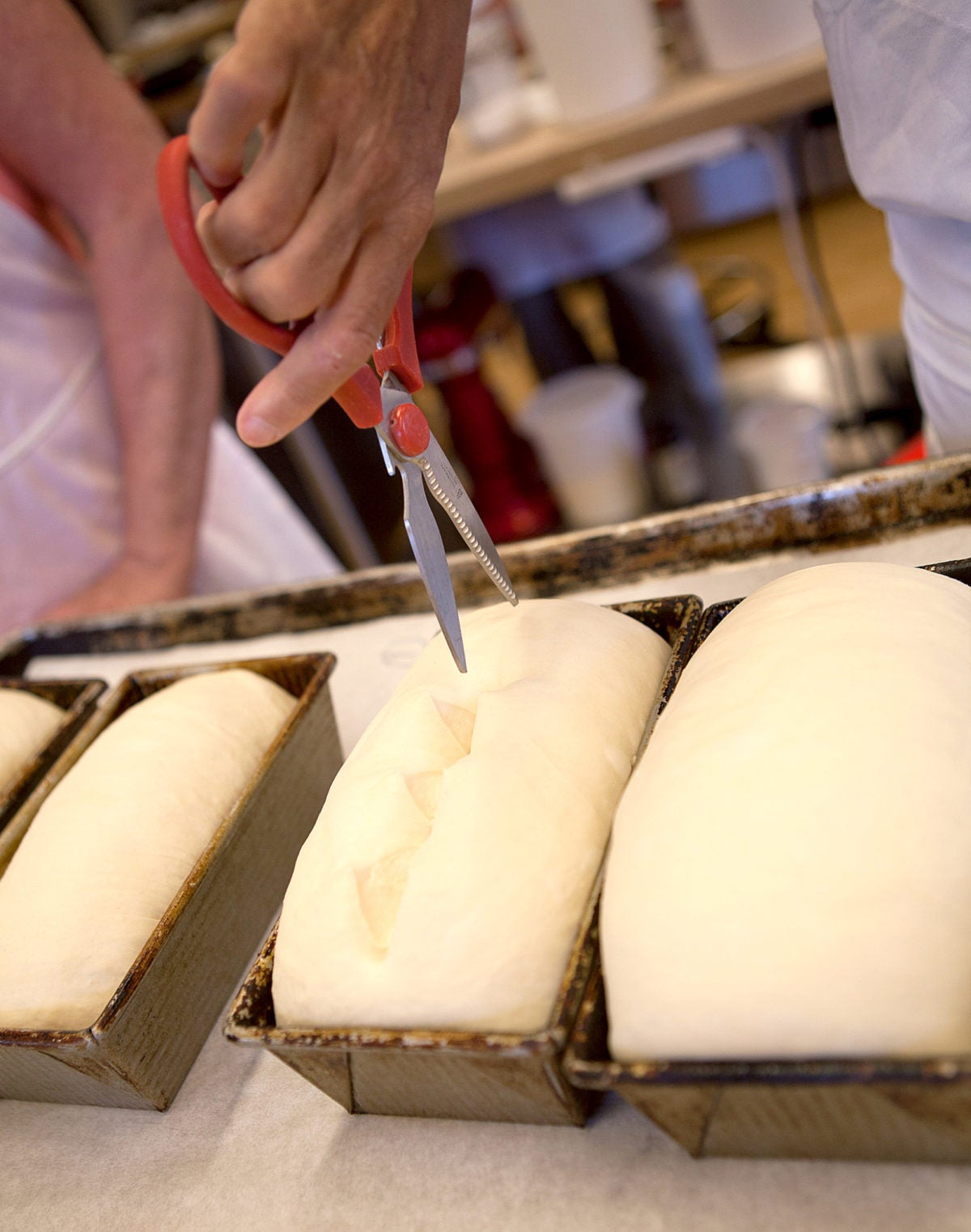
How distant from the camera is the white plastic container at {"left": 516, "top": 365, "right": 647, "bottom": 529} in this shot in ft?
10.5

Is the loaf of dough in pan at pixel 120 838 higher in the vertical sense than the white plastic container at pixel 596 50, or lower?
higher

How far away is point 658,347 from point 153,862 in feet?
10.6

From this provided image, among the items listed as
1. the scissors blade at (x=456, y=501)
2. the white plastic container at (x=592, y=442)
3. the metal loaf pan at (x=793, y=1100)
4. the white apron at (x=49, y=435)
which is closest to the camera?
the metal loaf pan at (x=793, y=1100)

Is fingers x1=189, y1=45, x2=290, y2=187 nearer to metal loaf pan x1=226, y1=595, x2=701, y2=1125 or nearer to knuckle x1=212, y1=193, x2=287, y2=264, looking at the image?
knuckle x1=212, y1=193, x2=287, y2=264

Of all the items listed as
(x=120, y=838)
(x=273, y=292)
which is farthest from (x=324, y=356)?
(x=120, y=838)

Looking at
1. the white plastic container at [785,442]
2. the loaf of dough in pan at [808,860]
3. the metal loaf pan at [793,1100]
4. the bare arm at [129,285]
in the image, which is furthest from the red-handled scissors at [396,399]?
the white plastic container at [785,442]

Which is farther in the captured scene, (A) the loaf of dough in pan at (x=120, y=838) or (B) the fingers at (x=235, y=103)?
(A) the loaf of dough in pan at (x=120, y=838)

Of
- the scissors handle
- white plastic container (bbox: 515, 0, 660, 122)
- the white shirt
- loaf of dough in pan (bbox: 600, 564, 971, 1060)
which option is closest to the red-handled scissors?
the scissors handle

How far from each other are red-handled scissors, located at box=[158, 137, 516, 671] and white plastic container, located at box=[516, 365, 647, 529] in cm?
234

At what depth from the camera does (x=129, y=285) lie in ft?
5.58

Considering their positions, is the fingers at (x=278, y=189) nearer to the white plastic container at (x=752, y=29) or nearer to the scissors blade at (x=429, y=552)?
the scissors blade at (x=429, y=552)

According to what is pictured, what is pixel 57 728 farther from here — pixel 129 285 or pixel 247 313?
pixel 129 285

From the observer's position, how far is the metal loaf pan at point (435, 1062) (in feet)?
2.07

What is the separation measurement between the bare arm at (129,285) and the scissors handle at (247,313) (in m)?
0.93
